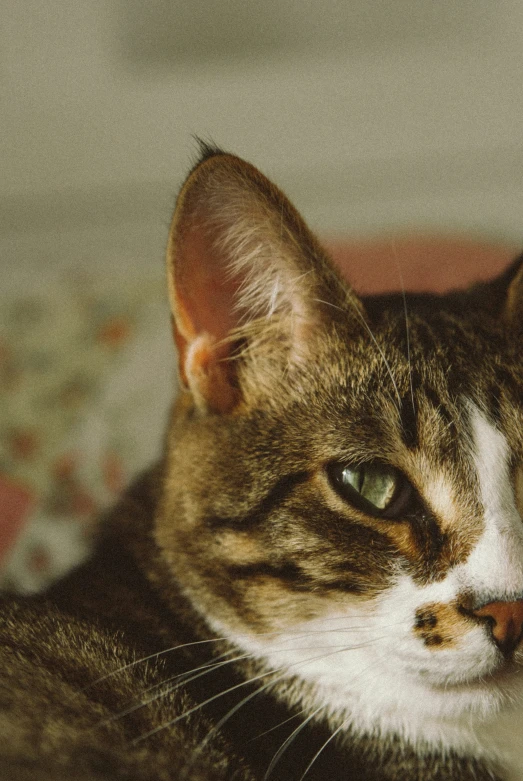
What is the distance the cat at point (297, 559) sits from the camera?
2.22ft

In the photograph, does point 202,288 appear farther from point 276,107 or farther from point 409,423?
point 276,107

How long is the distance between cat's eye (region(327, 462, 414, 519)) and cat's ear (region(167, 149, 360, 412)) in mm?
158

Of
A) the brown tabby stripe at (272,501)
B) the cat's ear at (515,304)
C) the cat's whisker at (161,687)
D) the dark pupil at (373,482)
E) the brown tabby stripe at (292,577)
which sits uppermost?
the cat's ear at (515,304)

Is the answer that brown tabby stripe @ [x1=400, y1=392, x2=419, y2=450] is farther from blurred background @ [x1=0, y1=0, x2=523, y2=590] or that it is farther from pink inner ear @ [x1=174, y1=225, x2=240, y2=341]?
blurred background @ [x1=0, y1=0, x2=523, y2=590]

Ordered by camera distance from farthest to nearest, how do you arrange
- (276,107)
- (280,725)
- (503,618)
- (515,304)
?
(276,107)
(515,304)
(280,725)
(503,618)

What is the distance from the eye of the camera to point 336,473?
29.2 inches

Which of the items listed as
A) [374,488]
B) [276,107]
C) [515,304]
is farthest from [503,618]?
[276,107]

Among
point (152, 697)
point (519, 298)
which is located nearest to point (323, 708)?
point (152, 697)

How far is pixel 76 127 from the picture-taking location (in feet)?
7.61

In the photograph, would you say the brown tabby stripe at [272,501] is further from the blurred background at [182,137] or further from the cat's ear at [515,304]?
the blurred background at [182,137]

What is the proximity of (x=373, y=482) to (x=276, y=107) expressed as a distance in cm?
183

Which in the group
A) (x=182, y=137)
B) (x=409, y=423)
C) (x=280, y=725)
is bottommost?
(x=280, y=725)

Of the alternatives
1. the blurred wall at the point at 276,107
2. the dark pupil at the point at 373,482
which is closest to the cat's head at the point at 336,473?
the dark pupil at the point at 373,482

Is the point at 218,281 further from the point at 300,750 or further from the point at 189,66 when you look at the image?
the point at 189,66
